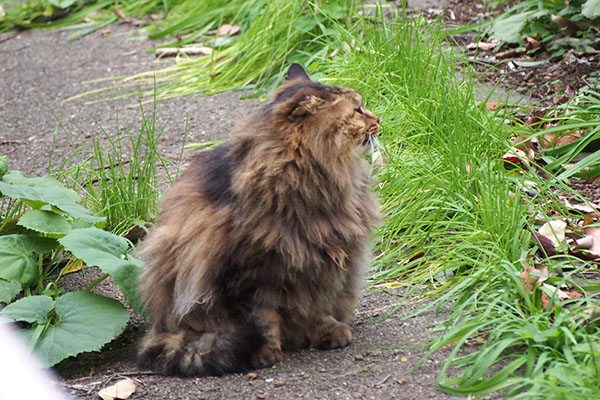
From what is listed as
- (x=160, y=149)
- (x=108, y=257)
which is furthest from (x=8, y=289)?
(x=160, y=149)

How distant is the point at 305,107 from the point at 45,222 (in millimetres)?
1257

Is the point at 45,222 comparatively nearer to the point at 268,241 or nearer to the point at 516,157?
the point at 268,241

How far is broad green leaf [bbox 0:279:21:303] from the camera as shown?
2.98 m

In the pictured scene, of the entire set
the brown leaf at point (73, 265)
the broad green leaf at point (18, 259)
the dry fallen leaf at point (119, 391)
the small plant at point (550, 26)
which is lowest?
the brown leaf at point (73, 265)

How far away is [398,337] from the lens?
2834mm

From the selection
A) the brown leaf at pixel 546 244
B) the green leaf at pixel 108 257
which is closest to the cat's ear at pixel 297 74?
the green leaf at pixel 108 257

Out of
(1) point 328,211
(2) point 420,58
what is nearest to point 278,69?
(2) point 420,58

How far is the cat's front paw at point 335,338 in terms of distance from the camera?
2820 millimetres

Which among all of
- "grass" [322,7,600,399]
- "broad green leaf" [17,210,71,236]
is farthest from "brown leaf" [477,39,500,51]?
"broad green leaf" [17,210,71,236]

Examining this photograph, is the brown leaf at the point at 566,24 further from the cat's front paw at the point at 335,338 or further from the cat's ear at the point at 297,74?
the cat's front paw at the point at 335,338

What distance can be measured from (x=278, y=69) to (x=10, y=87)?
94.4 inches

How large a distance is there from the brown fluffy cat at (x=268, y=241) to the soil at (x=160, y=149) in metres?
0.10

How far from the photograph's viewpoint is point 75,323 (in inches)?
113

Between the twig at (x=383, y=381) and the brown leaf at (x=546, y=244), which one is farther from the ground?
the brown leaf at (x=546, y=244)
